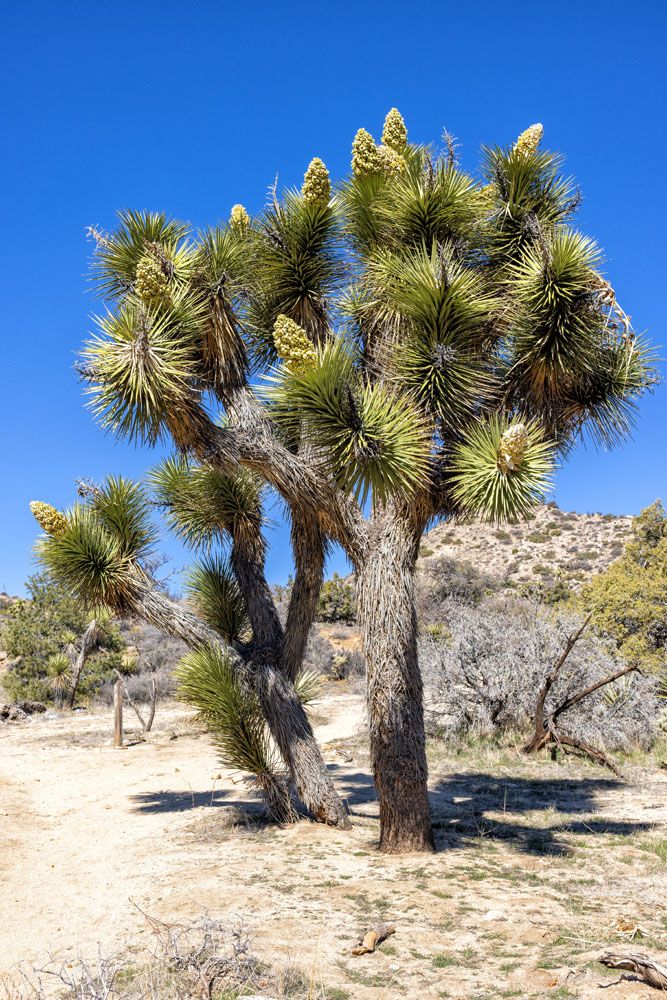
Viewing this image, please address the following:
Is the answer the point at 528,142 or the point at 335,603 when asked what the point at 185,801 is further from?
the point at 335,603

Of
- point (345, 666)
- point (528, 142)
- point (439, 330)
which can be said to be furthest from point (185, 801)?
point (345, 666)

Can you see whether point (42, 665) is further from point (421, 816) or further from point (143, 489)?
point (421, 816)

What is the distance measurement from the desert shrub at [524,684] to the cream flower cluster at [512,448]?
7.49m

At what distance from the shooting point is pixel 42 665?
2009 centimetres

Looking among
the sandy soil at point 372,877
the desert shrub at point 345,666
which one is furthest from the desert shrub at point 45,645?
the sandy soil at point 372,877

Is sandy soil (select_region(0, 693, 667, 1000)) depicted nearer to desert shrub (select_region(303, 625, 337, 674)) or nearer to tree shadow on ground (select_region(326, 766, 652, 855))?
tree shadow on ground (select_region(326, 766, 652, 855))

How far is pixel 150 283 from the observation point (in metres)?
6.34

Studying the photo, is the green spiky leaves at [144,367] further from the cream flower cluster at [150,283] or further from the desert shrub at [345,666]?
the desert shrub at [345,666]

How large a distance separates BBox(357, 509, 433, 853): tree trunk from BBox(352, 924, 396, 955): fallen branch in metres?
1.90

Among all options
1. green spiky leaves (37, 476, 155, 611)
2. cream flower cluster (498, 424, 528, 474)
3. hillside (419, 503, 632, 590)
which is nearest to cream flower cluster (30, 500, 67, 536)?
green spiky leaves (37, 476, 155, 611)

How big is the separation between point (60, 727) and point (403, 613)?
11581mm

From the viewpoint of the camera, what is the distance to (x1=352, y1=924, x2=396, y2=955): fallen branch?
15.2 feet

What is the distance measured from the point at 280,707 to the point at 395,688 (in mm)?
1625

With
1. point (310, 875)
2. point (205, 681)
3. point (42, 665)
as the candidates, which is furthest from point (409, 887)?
point (42, 665)
